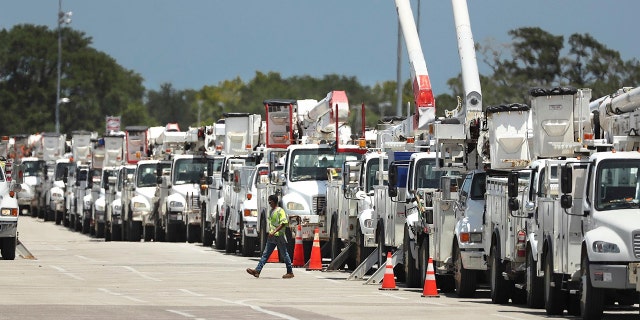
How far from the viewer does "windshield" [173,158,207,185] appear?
51.3 metres

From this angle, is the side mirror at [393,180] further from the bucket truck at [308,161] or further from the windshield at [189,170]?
the windshield at [189,170]

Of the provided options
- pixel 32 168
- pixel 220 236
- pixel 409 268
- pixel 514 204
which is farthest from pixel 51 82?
pixel 514 204

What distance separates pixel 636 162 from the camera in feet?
77.3

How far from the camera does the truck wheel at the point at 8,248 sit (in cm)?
3894

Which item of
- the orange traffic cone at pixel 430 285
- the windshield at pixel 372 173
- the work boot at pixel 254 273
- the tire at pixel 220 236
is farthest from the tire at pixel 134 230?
the orange traffic cone at pixel 430 285

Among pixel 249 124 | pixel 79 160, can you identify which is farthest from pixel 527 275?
pixel 79 160

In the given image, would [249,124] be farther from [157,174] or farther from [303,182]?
[303,182]

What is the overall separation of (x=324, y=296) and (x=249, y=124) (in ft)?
67.1

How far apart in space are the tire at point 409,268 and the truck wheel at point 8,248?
1033cm

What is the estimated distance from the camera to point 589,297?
23125 mm

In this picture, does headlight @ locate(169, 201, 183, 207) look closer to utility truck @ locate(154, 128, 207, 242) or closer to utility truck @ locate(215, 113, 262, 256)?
utility truck @ locate(154, 128, 207, 242)

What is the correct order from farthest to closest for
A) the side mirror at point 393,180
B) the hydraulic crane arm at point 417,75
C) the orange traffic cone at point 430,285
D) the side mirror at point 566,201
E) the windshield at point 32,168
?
the windshield at point 32,168, the hydraulic crane arm at point 417,75, the side mirror at point 393,180, the orange traffic cone at point 430,285, the side mirror at point 566,201

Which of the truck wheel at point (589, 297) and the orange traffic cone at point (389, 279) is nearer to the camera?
the truck wheel at point (589, 297)

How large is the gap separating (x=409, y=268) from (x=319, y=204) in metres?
8.11
